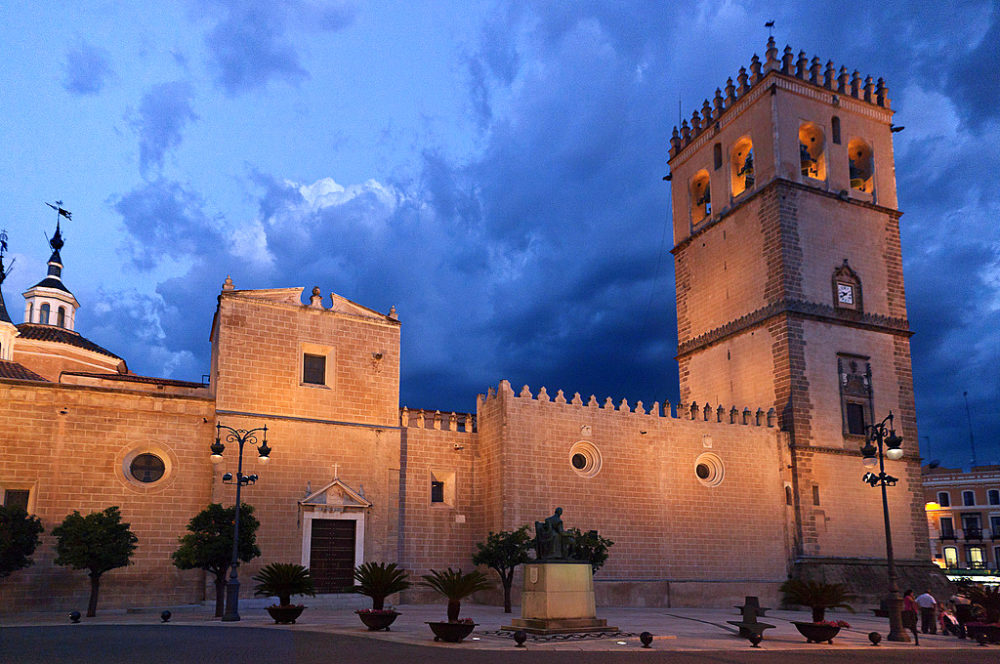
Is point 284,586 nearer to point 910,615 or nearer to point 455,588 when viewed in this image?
point 455,588

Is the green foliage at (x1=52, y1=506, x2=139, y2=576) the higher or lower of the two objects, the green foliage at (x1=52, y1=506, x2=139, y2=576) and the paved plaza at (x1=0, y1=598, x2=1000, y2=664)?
the higher

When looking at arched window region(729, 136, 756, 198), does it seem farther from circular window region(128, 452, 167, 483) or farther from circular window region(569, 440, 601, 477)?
circular window region(128, 452, 167, 483)

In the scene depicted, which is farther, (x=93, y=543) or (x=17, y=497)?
(x=17, y=497)

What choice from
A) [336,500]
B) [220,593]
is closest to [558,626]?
[220,593]

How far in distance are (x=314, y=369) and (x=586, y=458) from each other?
1001cm

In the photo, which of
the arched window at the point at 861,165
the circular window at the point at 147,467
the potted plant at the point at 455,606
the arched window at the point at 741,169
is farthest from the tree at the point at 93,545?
the arched window at the point at 861,165

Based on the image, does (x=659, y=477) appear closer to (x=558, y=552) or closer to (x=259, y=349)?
(x=558, y=552)

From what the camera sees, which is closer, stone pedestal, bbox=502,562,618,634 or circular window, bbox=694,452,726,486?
stone pedestal, bbox=502,562,618,634

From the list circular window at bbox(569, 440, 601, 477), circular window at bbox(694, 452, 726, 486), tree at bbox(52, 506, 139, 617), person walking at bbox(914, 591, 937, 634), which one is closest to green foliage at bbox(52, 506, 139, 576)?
tree at bbox(52, 506, 139, 617)

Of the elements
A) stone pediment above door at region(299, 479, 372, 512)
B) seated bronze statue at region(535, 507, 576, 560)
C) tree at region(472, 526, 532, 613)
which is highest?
stone pediment above door at region(299, 479, 372, 512)

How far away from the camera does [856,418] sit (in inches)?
1284

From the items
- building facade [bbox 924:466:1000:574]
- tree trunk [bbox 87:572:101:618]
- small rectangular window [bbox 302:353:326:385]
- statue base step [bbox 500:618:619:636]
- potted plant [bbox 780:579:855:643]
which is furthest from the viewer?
building facade [bbox 924:466:1000:574]

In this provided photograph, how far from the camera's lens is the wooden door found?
2442cm

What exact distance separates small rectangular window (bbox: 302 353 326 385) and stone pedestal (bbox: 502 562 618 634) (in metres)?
12.0
